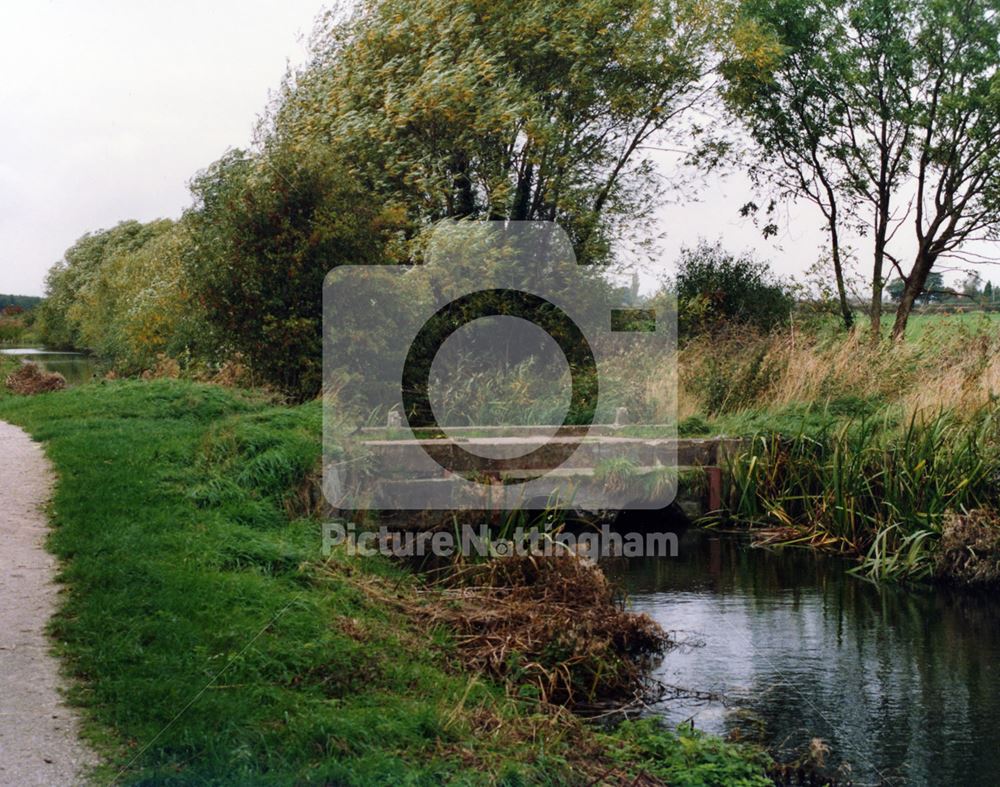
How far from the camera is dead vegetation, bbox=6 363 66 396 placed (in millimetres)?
17312

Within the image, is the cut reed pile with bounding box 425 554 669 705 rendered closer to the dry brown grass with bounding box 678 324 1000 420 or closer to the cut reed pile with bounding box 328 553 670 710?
the cut reed pile with bounding box 328 553 670 710

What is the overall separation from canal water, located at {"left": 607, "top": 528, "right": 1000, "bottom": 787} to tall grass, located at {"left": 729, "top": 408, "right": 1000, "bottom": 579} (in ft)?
1.60

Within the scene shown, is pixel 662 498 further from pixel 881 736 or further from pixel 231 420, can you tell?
pixel 881 736

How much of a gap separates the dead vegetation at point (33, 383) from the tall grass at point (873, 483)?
11282 mm

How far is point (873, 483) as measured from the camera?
35.4 ft

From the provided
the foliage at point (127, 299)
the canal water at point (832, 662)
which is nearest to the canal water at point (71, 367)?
the foliage at point (127, 299)

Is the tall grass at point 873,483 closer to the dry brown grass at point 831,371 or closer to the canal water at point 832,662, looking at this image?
the canal water at point 832,662

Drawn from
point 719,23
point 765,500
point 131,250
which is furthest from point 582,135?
point 131,250

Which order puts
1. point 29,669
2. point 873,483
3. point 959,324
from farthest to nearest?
point 959,324, point 873,483, point 29,669

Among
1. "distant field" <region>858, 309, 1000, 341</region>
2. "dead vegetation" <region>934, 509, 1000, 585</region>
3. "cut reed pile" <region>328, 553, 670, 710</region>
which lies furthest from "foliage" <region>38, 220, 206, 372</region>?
"distant field" <region>858, 309, 1000, 341</region>

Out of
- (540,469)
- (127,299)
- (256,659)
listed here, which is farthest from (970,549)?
(127,299)

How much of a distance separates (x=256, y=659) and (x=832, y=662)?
13.1ft

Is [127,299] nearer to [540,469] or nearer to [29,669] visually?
[540,469]

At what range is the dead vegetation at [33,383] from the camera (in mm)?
17312
